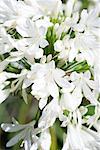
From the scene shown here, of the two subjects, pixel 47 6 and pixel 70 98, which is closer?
pixel 70 98

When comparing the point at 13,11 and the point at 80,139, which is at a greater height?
the point at 13,11

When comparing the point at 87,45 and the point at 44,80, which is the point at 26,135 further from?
the point at 87,45

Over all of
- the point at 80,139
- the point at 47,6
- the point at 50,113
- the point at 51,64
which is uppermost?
the point at 47,6

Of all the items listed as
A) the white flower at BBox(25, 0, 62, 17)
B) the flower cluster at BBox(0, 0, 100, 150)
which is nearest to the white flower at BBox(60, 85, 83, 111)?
the flower cluster at BBox(0, 0, 100, 150)

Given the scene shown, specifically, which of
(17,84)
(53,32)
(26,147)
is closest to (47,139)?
(26,147)

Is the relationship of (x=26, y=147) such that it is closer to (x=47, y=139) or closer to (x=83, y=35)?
(x=47, y=139)

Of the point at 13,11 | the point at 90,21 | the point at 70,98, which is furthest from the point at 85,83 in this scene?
the point at 13,11

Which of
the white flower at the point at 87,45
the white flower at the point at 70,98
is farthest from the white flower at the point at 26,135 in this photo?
the white flower at the point at 87,45

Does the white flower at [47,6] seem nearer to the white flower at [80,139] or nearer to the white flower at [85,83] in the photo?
the white flower at [85,83]
